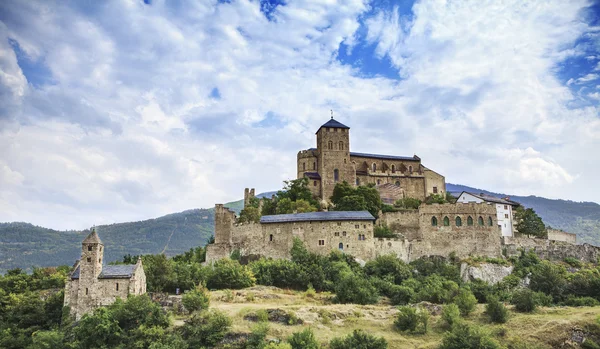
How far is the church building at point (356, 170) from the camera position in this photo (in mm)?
78000

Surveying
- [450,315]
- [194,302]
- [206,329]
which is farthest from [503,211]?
[206,329]

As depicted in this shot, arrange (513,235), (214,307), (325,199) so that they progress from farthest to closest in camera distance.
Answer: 1. (325,199)
2. (513,235)
3. (214,307)

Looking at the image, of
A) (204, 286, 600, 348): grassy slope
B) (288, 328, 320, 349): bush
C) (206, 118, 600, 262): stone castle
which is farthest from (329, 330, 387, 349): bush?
(206, 118, 600, 262): stone castle

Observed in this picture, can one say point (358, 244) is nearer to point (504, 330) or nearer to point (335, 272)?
point (335, 272)

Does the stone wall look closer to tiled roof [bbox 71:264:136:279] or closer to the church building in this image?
the church building

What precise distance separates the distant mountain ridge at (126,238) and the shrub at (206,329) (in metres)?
102

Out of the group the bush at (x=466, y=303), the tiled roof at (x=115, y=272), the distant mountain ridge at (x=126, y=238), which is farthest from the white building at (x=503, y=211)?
the distant mountain ridge at (x=126, y=238)

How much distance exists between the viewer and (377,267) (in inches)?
2270

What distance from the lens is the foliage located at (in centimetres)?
6856

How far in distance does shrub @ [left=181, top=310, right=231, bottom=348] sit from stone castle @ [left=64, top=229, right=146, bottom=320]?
626 cm

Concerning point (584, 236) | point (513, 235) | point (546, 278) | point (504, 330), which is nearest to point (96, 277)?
point (504, 330)

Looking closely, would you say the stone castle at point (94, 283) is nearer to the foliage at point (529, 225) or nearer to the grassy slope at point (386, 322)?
the grassy slope at point (386, 322)

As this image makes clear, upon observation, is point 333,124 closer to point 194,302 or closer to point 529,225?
point 529,225

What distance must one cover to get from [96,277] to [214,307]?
403 inches
